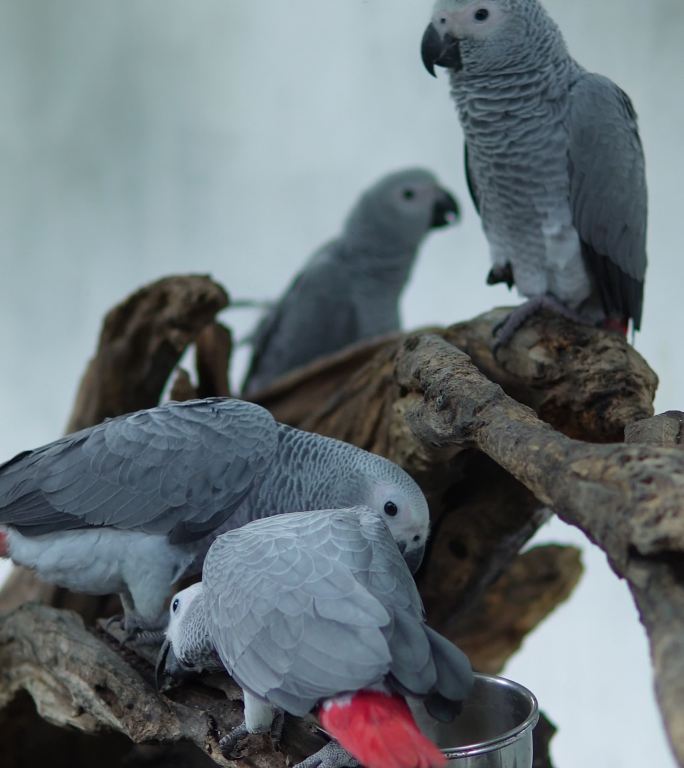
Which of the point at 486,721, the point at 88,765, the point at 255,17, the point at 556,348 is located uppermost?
the point at 255,17

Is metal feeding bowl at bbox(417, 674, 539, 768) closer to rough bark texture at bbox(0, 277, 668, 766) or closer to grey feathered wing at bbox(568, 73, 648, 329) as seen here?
rough bark texture at bbox(0, 277, 668, 766)

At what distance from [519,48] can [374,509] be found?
102 centimetres

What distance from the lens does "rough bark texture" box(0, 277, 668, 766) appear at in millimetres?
844

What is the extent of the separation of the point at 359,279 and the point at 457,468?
142 cm

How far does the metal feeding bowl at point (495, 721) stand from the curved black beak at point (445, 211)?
197 cm

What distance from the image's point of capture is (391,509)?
1.30 meters

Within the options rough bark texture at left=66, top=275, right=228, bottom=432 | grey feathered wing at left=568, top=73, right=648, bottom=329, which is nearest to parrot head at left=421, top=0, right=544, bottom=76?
grey feathered wing at left=568, top=73, right=648, bottom=329

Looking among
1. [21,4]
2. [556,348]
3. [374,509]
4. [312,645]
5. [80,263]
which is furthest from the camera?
[80,263]

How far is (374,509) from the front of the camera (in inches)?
50.7

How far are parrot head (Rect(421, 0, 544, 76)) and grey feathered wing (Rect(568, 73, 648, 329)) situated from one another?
0.16 m

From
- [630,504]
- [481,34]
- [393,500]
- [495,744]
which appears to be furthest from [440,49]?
[495,744]

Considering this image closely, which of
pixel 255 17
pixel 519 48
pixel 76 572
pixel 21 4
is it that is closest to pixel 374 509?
pixel 76 572

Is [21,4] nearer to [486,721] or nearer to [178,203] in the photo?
[178,203]

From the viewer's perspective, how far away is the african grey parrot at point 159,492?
1.37 meters
